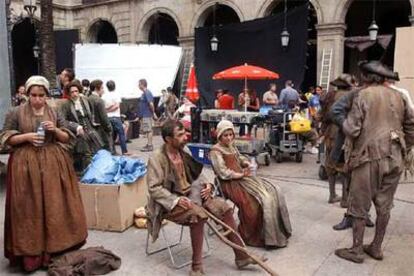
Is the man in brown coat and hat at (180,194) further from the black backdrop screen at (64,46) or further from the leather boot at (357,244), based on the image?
the black backdrop screen at (64,46)

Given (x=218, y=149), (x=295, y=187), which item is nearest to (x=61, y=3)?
(x=295, y=187)

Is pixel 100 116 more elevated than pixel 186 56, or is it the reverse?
pixel 186 56

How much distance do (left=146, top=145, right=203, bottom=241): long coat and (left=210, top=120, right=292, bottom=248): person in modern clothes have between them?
51cm

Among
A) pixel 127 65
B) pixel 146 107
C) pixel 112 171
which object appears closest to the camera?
pixel 112 171

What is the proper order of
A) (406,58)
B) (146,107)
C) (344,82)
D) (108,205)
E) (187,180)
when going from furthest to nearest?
(146,107) → (406,58) → (344,82) → (108,205) → (187,180)

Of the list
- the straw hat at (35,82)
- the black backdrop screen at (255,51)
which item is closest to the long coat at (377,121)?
the straw hat at (35,82)

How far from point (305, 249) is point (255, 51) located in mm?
13369

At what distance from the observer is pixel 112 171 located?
5.38 metres

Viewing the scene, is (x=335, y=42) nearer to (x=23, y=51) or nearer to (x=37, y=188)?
(x=37, y=188)

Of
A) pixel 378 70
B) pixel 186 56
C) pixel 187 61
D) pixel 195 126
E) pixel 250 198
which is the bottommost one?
pixel 250 198

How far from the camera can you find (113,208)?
5.14 metres

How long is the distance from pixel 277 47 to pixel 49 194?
13673 mm

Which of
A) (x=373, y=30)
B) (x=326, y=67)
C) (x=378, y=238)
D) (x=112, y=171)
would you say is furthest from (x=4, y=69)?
(x=326, y=67)

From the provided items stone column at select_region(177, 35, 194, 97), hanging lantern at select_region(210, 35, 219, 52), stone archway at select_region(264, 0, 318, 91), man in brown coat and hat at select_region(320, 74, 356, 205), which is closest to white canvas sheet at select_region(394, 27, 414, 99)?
man in brown coat and hat at select_region(320, 74, 356, 205)
